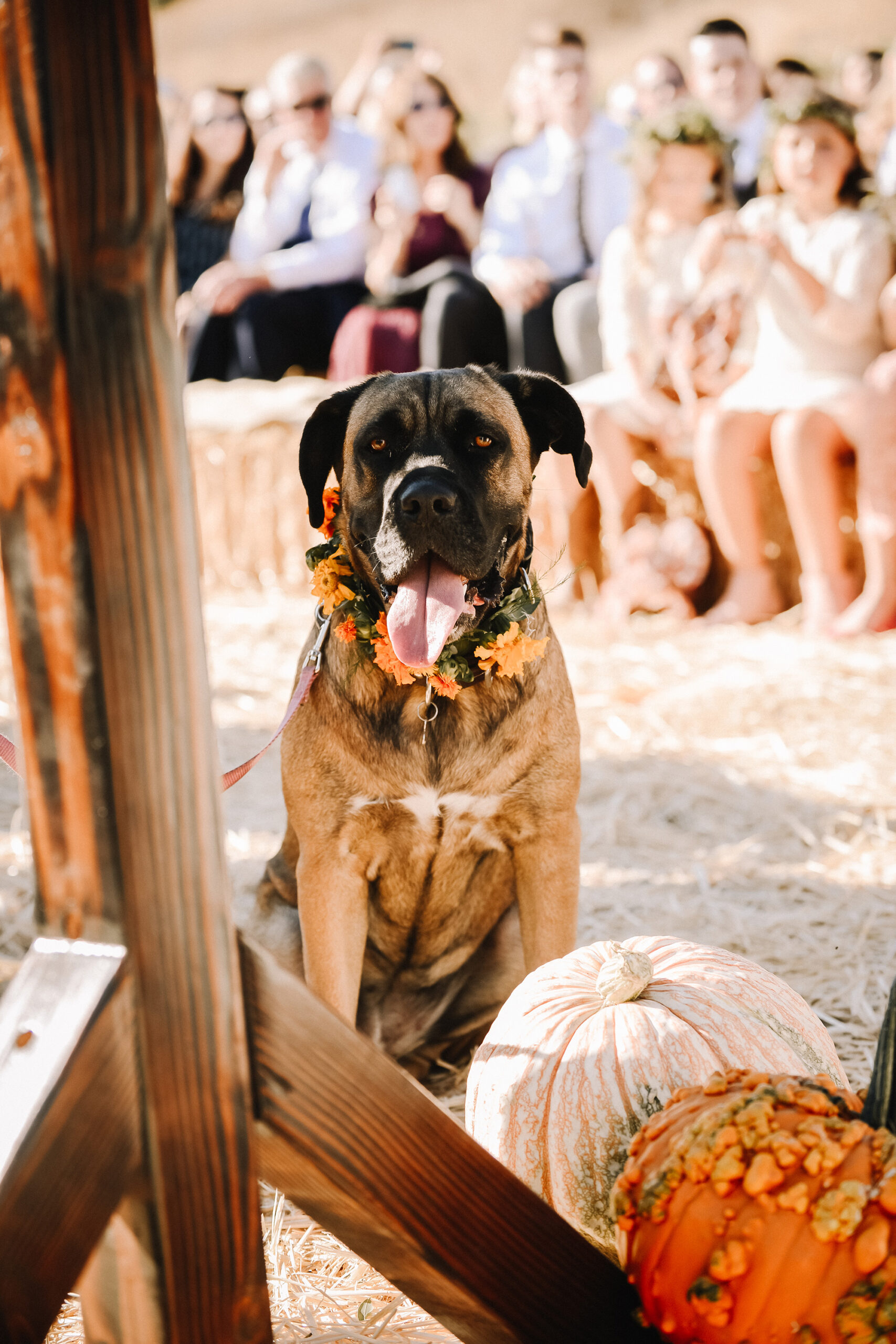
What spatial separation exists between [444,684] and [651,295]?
190 inches

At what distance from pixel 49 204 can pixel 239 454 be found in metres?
6.76

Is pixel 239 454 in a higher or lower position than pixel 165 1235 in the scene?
higher

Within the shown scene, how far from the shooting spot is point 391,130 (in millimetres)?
7848

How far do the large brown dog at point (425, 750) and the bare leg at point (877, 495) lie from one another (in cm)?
359

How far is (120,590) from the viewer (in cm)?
100

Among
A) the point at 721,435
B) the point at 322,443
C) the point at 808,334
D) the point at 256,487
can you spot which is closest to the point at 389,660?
the point at 322,443

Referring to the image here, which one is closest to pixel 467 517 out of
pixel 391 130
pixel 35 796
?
pixel 35 796

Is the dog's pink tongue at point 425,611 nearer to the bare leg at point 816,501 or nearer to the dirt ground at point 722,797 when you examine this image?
the dirt ground at point 722,797

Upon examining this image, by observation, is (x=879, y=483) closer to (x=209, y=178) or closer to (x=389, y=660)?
(x=389, y=660)

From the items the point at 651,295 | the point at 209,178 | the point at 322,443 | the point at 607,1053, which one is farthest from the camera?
the point at 209,178

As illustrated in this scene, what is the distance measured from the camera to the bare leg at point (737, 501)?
6191 millimetres

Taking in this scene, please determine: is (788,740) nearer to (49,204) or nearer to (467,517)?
(467,517)

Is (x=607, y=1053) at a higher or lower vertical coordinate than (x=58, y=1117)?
lower

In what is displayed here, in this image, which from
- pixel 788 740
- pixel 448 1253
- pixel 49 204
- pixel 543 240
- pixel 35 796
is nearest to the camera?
pixel 49 204
